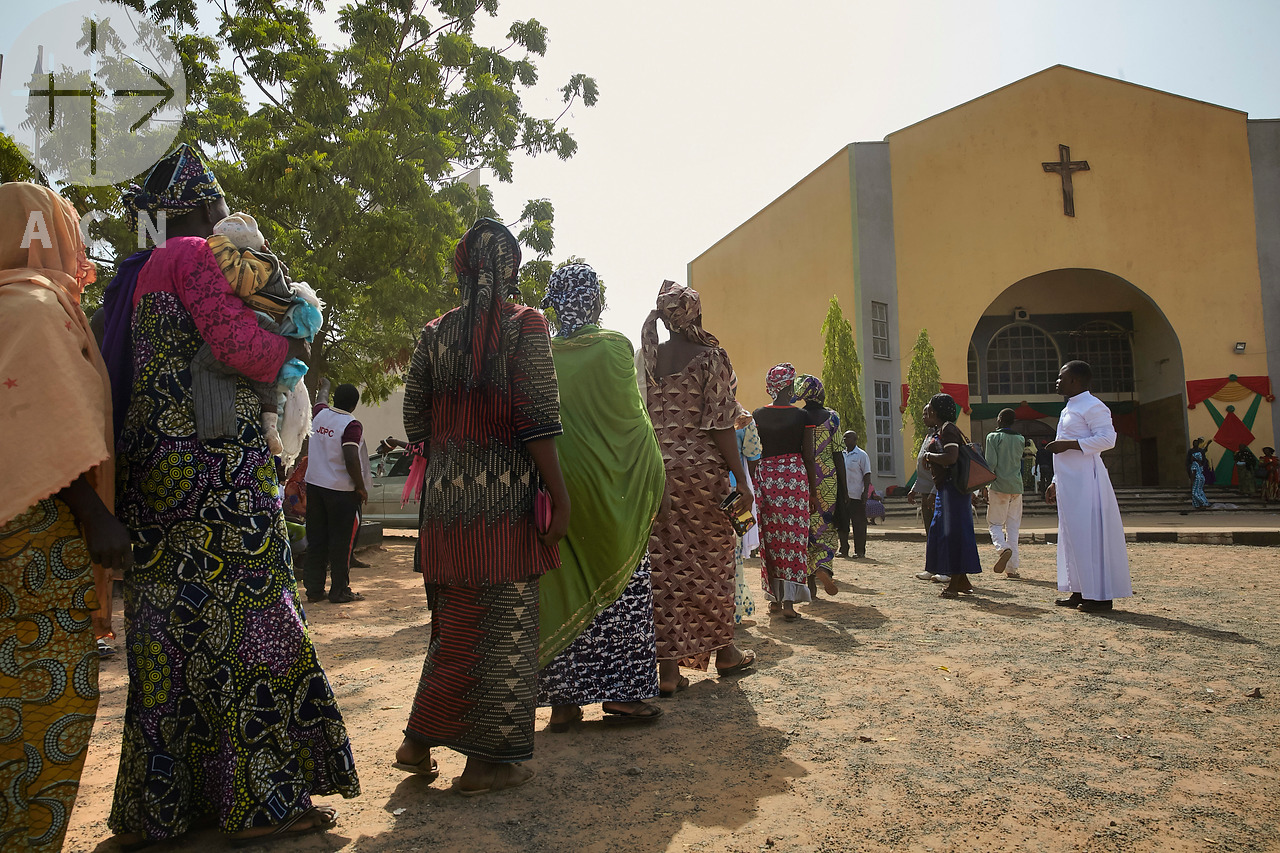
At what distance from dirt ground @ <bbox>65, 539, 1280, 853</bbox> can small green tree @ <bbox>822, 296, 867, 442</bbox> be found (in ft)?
53.0

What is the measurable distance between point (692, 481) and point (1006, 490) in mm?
6341

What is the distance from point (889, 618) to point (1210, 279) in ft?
75.5

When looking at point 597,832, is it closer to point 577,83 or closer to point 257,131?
point 257,131

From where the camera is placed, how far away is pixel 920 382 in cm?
2334

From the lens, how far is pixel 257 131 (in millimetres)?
11000

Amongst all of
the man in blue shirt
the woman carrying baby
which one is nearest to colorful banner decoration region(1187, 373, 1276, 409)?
the man in blue shirt

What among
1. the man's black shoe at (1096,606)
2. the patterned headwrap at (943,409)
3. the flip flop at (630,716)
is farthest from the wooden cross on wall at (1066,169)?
the flip flop at (630,716)

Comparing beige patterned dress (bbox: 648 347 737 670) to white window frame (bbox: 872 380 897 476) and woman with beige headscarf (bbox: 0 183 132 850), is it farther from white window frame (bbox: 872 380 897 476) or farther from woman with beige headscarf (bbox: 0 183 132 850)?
white window frame (bbox: 872 380 897 476)

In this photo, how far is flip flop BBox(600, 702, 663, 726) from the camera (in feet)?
12.1

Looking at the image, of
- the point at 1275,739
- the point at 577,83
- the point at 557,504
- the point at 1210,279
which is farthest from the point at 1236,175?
the point at 557,504

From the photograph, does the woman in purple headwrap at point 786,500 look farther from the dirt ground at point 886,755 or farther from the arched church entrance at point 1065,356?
the arched church entrance at point 1065,356

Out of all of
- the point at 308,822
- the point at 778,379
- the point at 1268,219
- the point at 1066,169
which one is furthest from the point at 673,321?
the point at 1268,219

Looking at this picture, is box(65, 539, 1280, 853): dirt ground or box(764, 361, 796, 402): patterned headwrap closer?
box(65, 539, 1280, 853): dirt ground

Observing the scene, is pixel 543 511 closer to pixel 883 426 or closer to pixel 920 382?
pixel 920 382
